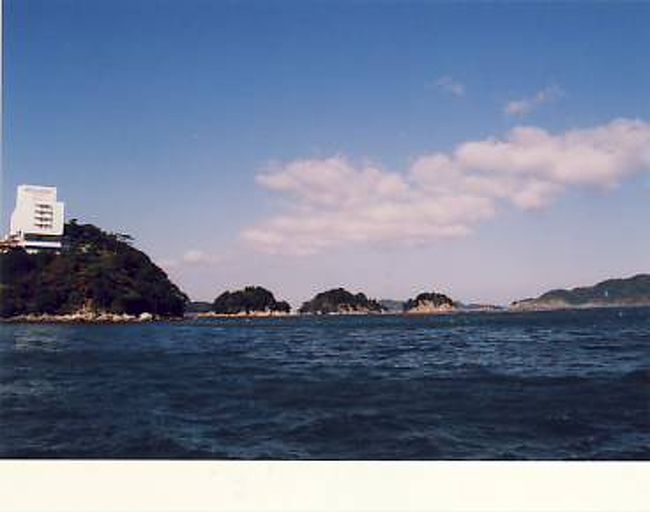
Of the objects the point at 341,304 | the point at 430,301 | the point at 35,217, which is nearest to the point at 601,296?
the point at 430,301

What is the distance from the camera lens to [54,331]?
370cm

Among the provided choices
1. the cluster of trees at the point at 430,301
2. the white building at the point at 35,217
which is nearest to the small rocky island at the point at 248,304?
the cluster of trees at the point at 430,301

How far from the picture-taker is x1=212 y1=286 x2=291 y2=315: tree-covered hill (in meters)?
3.68

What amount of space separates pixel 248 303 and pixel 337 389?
2.12ft

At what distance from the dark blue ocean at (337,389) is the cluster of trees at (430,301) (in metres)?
0.08

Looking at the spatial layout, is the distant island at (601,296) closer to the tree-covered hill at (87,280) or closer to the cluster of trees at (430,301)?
the cluster of trees at (430,301)

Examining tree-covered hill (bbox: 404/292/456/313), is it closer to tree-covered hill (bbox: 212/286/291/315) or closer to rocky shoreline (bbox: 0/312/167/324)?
tree-covered hill (bbox: 212/286/291/315)

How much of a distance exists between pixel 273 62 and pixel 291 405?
1.73 meters

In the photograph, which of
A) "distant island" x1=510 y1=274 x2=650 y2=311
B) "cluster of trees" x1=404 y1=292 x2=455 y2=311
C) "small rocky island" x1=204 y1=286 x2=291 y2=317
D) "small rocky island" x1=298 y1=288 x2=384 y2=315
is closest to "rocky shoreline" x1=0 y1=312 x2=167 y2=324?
"small rocky island" x1=204 y1=286 x2=291 y2=317

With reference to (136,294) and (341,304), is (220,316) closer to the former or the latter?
(136,294)

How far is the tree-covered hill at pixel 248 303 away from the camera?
3684 millimetres

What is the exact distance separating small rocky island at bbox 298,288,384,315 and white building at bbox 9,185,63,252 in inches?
52.8

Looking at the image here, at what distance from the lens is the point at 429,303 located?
144 inches
